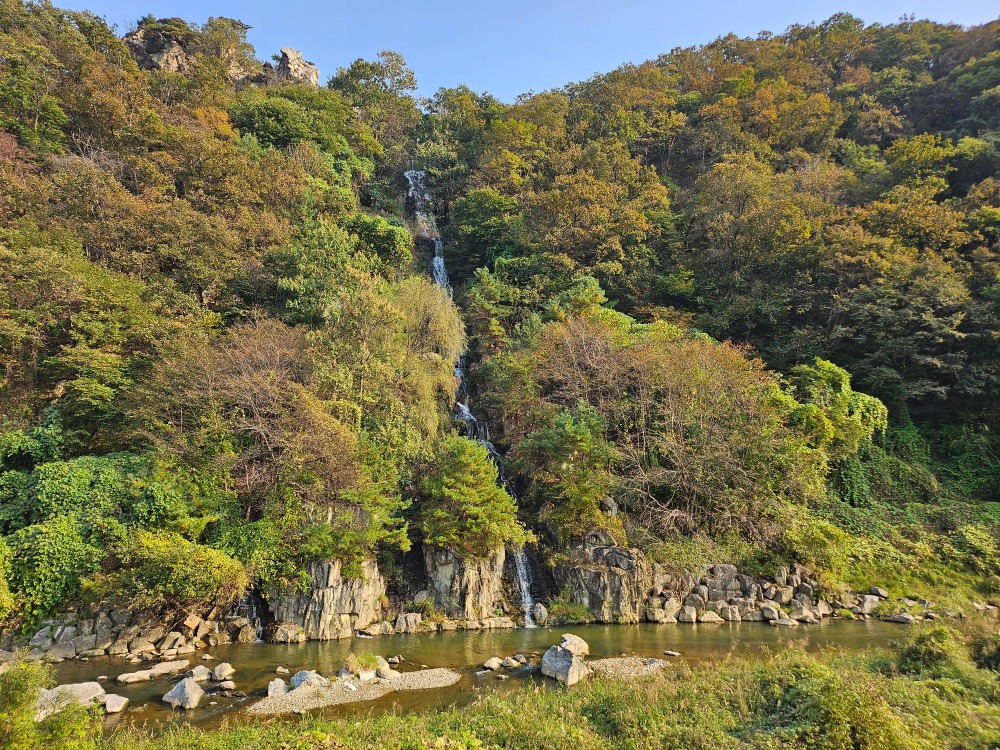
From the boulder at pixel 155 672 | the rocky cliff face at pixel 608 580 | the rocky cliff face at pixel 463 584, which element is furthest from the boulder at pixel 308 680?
the rocky cliff face at pixel 608 580

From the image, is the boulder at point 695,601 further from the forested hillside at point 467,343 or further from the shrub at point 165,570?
the shrub at point 165,570

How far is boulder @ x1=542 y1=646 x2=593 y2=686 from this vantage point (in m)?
11.2

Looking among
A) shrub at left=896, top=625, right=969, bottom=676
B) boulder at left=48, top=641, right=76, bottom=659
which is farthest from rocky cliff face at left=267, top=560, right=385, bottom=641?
shrub at left=896, top=625, right=969, bottom=676

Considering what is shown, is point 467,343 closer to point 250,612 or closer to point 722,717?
point 250,612

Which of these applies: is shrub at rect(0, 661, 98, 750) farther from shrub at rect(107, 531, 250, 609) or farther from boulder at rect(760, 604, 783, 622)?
boulder at rect(760, 604, 783, 622)

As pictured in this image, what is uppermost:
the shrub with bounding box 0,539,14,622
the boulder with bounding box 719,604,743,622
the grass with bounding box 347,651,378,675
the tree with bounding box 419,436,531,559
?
the tree with bounding box 419,436,531,559

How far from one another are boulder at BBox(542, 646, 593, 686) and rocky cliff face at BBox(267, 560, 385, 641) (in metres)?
7.55

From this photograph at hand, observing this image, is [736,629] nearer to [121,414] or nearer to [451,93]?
[121,414]

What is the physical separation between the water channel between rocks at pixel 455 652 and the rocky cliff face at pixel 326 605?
0.63m

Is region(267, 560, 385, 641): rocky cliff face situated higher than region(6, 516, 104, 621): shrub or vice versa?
region(6, 516, 104, 621): shrub

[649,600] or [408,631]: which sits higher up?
[649,600]

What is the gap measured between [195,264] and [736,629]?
26557 mm

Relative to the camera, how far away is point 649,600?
1784 cm

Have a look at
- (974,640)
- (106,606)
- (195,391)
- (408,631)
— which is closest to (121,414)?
(195,391)
